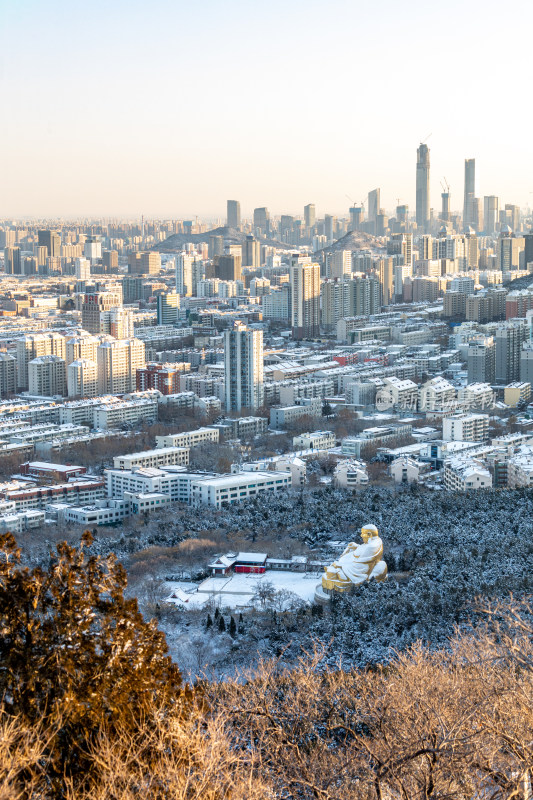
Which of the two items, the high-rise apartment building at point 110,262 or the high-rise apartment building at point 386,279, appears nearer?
the high-rise apartment building at point 386,279

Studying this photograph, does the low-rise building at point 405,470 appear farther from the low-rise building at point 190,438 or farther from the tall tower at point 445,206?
the tall tower at point 445,206

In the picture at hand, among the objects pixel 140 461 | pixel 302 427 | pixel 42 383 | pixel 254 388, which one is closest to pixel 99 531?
pixel 140 461

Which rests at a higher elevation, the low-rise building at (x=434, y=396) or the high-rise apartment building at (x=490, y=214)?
the high-rise apartment building at (x=490, y=214)

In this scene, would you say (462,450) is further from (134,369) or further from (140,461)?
(134,369)

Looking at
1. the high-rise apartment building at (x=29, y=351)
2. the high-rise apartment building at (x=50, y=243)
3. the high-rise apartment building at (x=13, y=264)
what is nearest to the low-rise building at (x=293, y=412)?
the high-rise apartment building at (x=29, y=351)

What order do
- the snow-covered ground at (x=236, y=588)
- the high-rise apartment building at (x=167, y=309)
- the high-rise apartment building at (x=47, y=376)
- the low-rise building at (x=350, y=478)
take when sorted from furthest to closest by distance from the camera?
the high-rise apartment building at (x=167, y=309)
the high-rise apartment building at (x=47, y=376)
the low-rise building at (x=350, y=478)
the snow-covered ground at (x=236, y=588)

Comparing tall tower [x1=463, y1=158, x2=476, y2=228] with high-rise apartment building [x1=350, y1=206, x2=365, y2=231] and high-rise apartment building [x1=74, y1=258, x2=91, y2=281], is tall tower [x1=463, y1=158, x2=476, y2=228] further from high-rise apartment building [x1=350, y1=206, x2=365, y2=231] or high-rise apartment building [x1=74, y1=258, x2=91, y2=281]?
high-rise apartment building [x1=74, y1=258, x2=91, y2=281]

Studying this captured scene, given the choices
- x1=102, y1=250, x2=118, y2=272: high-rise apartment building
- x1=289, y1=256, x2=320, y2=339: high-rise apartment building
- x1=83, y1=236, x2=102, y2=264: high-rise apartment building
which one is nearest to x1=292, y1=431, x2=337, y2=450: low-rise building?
x1=289, y1=256, x2=320, y2=339: high-rise apartment building
